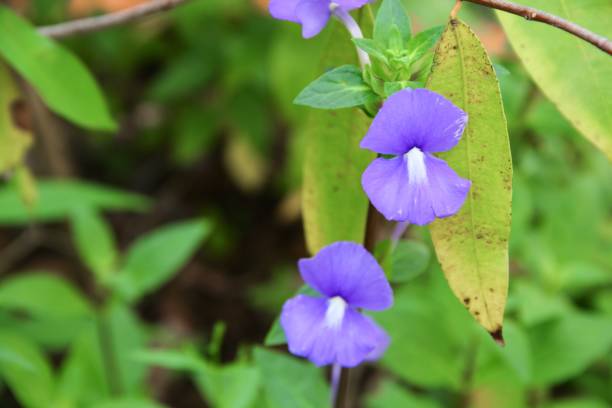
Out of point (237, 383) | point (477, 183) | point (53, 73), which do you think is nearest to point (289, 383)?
point (237, 383)

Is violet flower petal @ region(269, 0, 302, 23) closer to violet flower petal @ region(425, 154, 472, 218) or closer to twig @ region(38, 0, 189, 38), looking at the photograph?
violet flower petal @ region(425, 154, 472, 218)

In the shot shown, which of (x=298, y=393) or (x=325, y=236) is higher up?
(x=325, y=236)

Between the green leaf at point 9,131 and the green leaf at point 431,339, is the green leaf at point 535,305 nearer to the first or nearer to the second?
the green leaf at point 431,339

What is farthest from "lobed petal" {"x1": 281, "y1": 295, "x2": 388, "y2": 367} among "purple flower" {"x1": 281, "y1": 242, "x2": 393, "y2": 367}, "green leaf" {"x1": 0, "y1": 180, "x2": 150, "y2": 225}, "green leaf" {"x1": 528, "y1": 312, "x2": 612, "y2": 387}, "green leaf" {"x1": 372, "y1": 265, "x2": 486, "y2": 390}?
"green leaf" {"x1": 0, "y1": 180, "x2": 150, "y2": 225}

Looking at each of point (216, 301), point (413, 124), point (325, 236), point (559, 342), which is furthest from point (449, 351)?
point (216, 301)

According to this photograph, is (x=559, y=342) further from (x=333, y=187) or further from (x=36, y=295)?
(x=36, y=295)

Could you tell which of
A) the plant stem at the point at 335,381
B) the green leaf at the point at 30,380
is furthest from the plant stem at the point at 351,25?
the green leaf at the point at 30,380
